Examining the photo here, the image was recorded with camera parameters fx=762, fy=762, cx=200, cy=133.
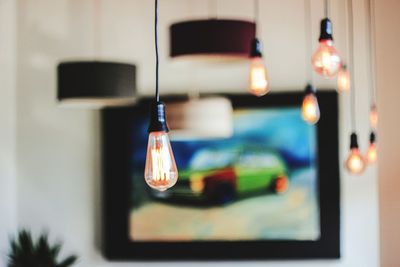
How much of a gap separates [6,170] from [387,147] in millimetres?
2777

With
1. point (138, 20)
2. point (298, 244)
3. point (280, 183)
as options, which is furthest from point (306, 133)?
point (138, 20)

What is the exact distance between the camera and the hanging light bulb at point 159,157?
231 cm

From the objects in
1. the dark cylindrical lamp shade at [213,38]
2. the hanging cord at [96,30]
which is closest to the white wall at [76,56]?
the hanging cord at [96,30]

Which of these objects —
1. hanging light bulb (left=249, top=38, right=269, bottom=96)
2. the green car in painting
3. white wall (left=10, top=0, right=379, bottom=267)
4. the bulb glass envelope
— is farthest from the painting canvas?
hanging light bulb (left=249, top=38, right=269, bottom=96)

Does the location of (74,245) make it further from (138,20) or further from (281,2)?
(281,2)

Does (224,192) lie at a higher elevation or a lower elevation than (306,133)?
lower

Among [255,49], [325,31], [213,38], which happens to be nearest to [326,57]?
[325,31]

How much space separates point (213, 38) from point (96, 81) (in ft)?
3.18

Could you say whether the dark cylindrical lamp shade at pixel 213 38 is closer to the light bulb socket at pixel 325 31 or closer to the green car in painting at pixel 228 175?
the light bulb socket at pixel 325 31

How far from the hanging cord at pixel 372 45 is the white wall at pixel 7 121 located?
8.72ft

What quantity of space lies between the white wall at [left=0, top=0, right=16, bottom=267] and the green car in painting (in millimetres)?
1225

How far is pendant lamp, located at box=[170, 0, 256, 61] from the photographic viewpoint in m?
2.97

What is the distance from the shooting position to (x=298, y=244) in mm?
5504

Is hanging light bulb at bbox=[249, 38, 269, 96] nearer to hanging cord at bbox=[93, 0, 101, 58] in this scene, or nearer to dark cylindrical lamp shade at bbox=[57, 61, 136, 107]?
dark cylindrical lamp shade at bbox=[57, 61, 136, 107]
